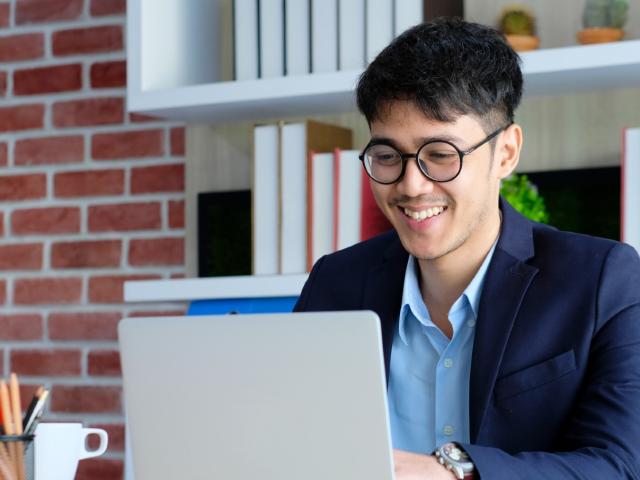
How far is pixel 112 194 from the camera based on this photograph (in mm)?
2709

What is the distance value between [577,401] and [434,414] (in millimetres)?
231

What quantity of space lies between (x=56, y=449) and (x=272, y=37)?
118cm

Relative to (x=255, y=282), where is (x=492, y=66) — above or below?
above

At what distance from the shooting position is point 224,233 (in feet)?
8.44

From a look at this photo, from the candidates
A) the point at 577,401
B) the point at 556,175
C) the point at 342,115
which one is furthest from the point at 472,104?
the point at 342,115

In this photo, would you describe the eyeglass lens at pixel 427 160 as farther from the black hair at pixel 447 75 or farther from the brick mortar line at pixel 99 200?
the brick mortar line at pixel 99 200

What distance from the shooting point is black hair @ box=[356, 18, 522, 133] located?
1458mm

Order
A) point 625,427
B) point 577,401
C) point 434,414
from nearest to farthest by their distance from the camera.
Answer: point 625,427
point 577,401
point 434,414

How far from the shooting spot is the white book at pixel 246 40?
90.7 inches

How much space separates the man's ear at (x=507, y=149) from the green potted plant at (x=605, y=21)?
579mm

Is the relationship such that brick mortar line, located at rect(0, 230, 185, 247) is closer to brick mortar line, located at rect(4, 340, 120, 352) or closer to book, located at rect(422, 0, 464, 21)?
brick mortar line, located at rect(4, 340, 120, 352)

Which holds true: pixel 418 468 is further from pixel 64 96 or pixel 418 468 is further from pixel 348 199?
pixel 64 96

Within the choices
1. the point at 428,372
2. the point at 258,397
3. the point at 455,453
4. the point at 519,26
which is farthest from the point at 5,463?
the point at 519,26

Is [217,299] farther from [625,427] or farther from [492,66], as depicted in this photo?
[625,427]
